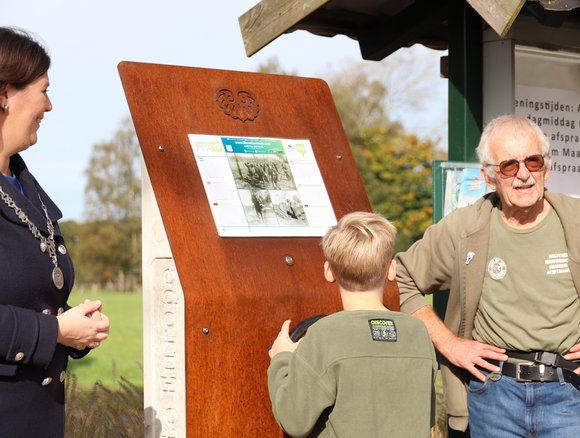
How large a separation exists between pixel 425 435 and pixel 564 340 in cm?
81

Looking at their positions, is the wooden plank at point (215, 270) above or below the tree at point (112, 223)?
below

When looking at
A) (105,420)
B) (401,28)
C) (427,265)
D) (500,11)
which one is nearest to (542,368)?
(427,265)

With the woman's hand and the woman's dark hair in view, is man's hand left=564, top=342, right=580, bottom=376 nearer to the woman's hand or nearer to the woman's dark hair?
the woman's hand

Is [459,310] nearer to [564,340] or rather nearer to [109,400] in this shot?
[564,340]

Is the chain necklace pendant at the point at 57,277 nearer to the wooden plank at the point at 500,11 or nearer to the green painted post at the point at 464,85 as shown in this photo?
the wooden plank at the point at 500,11

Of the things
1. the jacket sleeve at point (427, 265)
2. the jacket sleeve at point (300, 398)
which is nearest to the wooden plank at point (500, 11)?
the jacket sleeve at point (427, 265)

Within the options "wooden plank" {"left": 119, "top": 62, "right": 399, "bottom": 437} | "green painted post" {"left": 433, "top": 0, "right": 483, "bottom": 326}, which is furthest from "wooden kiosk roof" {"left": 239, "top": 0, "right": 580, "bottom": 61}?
"wooden plank" {"left": 119, "top": 62, "right": 399, "bottom": 437}

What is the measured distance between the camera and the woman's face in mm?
3033

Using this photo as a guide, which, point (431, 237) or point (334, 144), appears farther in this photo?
point (334, 144)

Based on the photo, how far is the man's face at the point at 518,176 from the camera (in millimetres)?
3832

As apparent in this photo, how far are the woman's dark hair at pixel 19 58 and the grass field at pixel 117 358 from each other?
3.25 metres

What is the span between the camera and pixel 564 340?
3.81 m

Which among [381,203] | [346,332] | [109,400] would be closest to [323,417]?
[346,332]

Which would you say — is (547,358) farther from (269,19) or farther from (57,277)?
(269,19)
